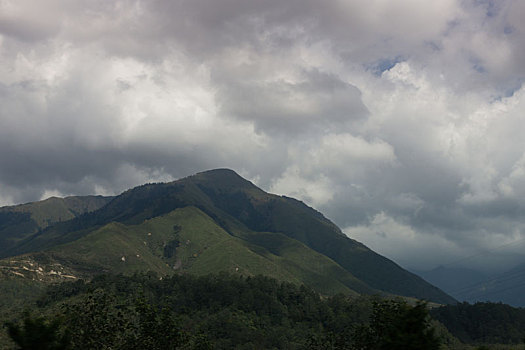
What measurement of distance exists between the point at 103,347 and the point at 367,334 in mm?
44319

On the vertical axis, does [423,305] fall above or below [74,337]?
above

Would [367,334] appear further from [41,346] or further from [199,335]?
[41,346]

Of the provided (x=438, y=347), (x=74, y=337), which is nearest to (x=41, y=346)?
(x=74, y=337)

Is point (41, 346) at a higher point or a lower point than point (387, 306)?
lower

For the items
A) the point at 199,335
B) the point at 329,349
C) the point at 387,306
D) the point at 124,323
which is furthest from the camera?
the point at 329,349

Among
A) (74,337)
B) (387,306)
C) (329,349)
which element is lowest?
(329,349)

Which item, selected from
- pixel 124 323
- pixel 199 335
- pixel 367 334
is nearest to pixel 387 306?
pixel 367 334

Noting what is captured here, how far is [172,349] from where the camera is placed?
75.6 m

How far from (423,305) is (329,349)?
7991 cm

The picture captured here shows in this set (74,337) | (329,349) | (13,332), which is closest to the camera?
(13,332)

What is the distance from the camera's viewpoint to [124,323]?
73.4 meters

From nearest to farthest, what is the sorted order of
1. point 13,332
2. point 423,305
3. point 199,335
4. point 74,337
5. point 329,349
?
1. point 13,332
2. point 423,305
3. point 74,337
4. point 199,335
5. point 329,349

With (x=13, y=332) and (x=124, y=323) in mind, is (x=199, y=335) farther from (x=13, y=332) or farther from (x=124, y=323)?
(x=13, y=332)

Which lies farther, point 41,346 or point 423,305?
point 423,305
